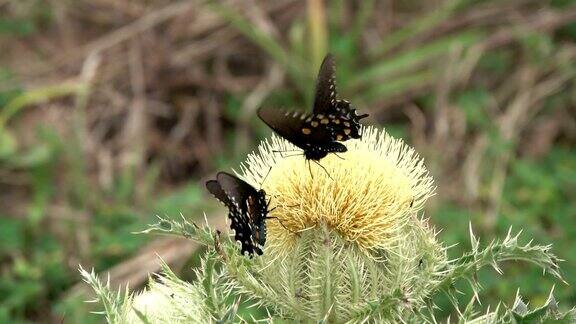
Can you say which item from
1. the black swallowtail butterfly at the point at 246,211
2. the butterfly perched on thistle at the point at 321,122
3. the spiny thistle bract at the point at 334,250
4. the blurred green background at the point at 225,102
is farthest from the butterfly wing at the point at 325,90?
the blurred green background at the point at 225,102

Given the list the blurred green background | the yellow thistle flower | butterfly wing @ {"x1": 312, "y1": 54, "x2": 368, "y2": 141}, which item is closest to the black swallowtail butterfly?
the yellow thistle flower

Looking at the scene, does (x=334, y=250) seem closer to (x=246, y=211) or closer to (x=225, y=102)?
(x=246, y=211)

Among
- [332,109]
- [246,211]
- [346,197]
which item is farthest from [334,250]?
[332,109]

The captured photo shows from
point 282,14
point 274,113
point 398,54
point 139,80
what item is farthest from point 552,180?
point 274,113

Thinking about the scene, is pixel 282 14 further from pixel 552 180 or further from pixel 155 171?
pixel 552 180

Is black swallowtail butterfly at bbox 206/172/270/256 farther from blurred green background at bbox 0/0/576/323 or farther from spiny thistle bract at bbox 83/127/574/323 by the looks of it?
blurred green background at bbox 0/0/576/323

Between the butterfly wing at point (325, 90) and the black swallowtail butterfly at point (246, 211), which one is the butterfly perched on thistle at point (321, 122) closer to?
the butterfly wing at point (325, 90)
